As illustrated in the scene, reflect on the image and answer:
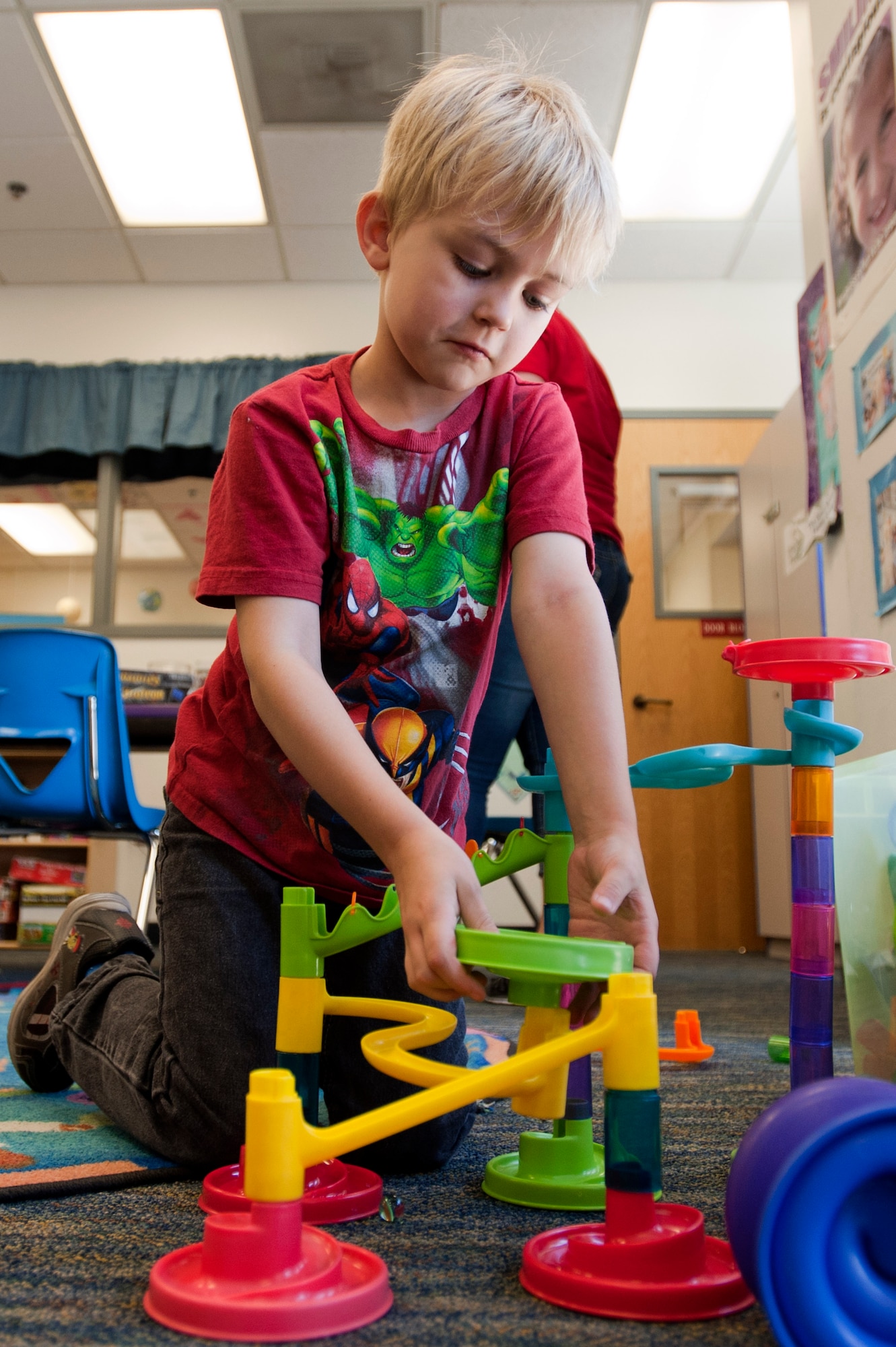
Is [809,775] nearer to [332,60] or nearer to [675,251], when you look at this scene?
[332,60]

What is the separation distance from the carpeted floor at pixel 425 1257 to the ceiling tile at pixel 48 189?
3271 millimetres

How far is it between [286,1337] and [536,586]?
550 millimetres

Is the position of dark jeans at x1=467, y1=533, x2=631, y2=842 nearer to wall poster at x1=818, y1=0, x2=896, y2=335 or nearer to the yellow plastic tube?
wall poster at x1=818, y1=0, x2=896, y2=335

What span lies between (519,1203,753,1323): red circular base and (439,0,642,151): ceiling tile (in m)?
2.87

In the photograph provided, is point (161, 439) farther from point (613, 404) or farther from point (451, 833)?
point (451, 833)

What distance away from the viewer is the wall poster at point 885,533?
177 centimetres

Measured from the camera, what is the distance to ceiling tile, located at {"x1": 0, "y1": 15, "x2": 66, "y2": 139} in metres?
2.85

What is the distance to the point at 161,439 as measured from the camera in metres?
3.88

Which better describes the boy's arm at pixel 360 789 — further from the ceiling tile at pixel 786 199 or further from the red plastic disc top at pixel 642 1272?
the ceiling tile at pixel 786 199

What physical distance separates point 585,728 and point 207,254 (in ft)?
11.7

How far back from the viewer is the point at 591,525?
1.60 metres

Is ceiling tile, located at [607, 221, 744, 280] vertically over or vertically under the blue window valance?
over

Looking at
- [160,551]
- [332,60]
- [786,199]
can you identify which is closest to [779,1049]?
[332,60]

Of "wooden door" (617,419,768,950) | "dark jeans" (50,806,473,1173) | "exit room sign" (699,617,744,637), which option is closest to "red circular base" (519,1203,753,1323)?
"dark jeans" (50,806,473,1173)
